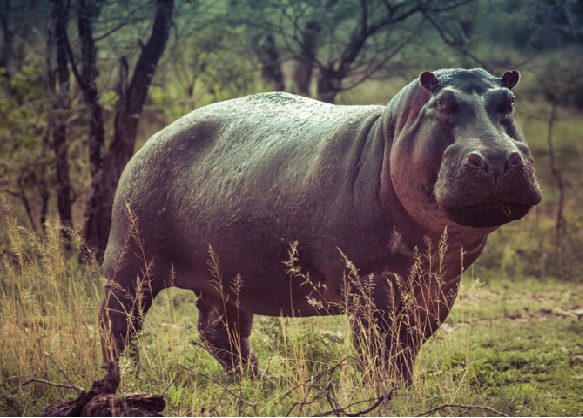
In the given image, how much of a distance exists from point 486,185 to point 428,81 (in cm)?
69

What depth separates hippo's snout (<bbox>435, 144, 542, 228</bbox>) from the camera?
12.3 feet

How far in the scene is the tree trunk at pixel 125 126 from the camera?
9.42m

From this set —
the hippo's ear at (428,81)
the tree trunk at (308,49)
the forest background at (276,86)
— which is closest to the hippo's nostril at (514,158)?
the hippo's ear at (428,81)

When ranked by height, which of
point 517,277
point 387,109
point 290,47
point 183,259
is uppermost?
point 290,47

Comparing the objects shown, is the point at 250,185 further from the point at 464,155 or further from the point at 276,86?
the point at 276,86

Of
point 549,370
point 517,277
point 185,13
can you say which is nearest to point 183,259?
point 549,370

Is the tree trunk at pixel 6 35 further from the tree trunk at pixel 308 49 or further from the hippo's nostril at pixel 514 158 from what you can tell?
the hippo's nostril at pixel 514 158

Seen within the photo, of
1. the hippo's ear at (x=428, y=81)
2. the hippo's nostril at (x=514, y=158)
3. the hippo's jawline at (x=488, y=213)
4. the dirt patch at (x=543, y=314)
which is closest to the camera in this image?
the hippo's nostril at (x=514, y=158)

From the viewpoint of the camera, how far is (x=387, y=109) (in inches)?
180

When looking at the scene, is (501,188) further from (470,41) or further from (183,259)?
(470,41)

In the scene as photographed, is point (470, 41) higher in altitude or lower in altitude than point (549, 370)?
higher

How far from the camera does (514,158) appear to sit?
3732 mm

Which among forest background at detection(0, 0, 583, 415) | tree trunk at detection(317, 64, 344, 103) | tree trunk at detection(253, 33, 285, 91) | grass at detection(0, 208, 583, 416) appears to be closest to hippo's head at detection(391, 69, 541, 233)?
grass at detection(0, 208, 583, 416)

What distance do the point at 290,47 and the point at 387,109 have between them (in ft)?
25.1
